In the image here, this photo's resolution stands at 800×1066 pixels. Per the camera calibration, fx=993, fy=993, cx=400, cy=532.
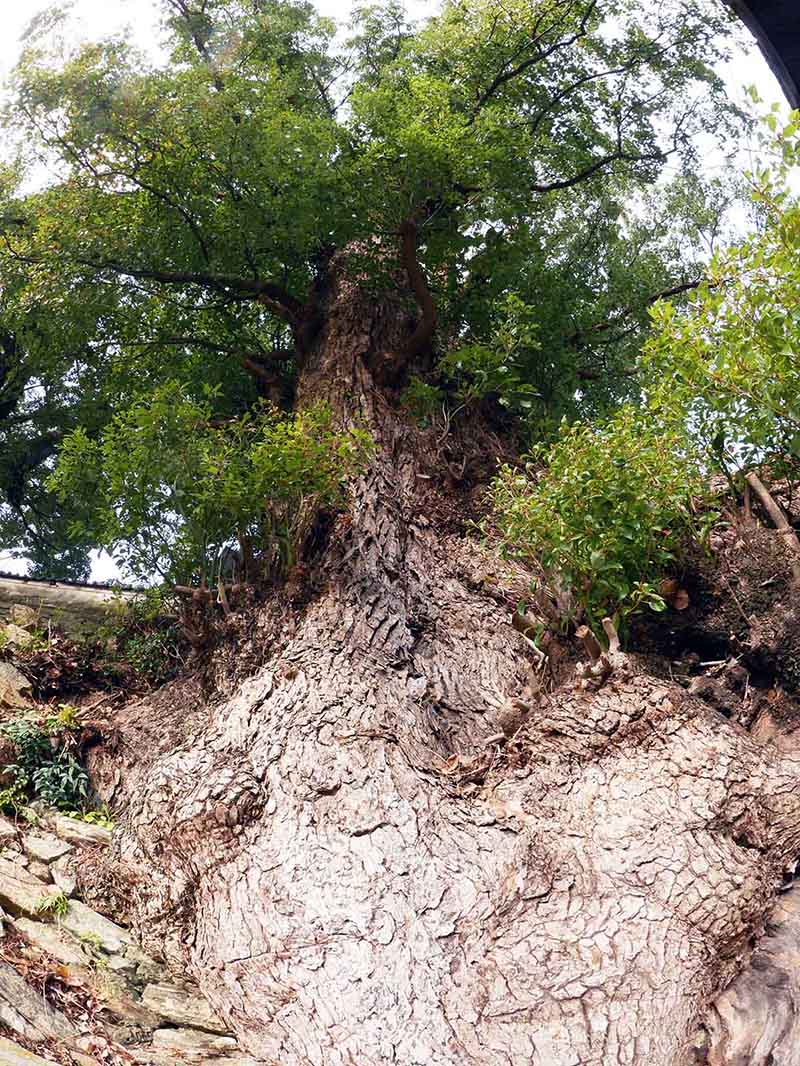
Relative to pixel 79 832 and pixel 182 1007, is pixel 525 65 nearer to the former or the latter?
pixel 79 832

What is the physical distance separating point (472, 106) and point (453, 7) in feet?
5.67

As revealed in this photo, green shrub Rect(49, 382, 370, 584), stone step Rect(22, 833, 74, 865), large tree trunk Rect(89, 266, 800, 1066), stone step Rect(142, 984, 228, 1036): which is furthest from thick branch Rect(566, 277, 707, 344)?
stone step Rect(142, 984, 228, 1036)

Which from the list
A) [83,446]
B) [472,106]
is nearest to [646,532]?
[83,446]

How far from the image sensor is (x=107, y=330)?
10.7 m

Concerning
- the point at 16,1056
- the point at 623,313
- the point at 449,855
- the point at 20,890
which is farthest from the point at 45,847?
the point at 623,313

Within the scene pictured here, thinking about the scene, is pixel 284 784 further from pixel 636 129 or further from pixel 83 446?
pixel 636 129

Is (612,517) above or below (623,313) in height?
below

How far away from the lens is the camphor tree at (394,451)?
4633 mm

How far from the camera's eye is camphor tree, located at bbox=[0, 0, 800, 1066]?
4633 millimetres

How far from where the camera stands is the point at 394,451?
912 cm

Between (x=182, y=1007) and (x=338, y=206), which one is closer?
(x=182, y=1007)

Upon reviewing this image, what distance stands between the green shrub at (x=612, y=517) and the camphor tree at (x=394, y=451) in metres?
0.75

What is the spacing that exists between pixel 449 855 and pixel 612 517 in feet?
7.66

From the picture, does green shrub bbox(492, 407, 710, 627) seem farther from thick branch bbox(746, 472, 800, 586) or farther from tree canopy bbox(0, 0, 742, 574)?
tree canopy bbox(0, 0, 742, 574)
